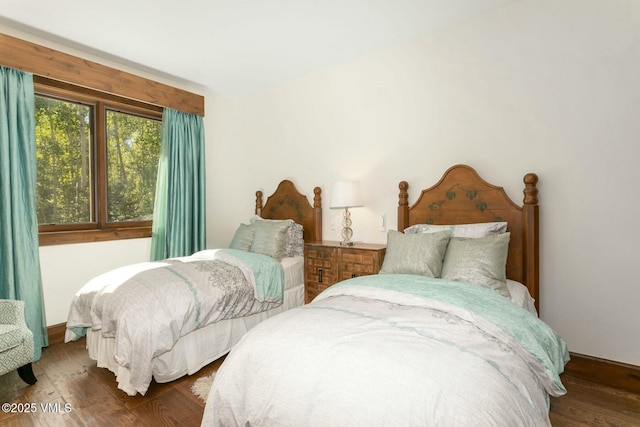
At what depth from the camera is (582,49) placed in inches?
89.4

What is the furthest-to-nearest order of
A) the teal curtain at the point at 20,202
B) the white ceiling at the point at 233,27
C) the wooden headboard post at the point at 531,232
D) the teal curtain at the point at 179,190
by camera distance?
the teal curtain at the point at 179,190 < the teal curtain at the point at 20,202 < the white ceiling at the point at 233,27 < the wooden headboard post at the point at 531,232

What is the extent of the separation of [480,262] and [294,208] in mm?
2209

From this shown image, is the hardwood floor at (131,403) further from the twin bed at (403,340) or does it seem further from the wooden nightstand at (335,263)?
the wooden nightstand at (335,263)

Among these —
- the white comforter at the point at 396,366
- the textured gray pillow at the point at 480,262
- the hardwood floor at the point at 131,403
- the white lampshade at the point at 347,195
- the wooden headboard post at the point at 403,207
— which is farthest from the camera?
the white lampshade at the point at 347,195

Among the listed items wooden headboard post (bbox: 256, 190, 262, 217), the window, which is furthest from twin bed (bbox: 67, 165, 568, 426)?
wooden headboard post (bbox: 256, 190, 262, 217)

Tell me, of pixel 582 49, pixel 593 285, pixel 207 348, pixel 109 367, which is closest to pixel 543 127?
pixel 582 49

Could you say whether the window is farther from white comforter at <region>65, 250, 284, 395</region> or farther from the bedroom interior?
white comforter at <region>65, 250, 284, 395</region>

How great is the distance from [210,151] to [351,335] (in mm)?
3629

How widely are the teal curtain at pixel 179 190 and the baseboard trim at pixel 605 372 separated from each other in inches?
143

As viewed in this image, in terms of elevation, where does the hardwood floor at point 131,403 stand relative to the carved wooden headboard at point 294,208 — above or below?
below

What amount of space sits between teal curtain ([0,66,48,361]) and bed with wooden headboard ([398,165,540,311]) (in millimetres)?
3062

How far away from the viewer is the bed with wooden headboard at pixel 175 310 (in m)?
2.06

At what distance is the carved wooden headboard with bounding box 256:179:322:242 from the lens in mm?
3656

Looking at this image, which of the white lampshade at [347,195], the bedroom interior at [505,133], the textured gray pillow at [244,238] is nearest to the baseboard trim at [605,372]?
the bedroom interior at [505,133]
